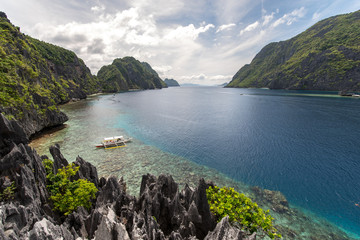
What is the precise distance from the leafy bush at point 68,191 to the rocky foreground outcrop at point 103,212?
88cm

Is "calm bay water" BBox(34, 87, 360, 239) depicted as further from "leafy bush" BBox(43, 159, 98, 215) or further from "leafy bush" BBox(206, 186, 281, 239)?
"leafy bush" BBox(206, 186, 281, 239)

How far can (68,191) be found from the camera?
20422 mm

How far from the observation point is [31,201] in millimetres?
18094

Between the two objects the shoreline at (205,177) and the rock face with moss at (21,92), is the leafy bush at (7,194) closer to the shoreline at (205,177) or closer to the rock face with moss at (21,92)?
the shoreline at (205,177)

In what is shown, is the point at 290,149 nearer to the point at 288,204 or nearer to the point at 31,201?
the point at 288,204

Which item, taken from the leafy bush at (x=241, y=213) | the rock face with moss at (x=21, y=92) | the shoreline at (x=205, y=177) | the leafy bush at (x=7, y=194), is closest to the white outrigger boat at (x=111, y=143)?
the shoreline at (x=205, y=177)

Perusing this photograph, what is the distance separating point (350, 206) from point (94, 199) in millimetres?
43960

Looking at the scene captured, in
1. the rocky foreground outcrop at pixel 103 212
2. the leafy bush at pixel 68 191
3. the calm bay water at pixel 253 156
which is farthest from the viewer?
the calm bay water at pixel 253 156

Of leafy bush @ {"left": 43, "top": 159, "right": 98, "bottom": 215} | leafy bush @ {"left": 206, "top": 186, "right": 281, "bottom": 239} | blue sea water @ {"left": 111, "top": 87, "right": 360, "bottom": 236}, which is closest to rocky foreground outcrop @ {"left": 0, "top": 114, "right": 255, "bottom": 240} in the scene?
leafy bush @ {"left": 43, "top": 159, "right": 98, "bottom": 215}

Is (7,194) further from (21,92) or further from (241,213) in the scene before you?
(21,92)

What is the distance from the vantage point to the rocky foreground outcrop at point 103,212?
13383 millimetres

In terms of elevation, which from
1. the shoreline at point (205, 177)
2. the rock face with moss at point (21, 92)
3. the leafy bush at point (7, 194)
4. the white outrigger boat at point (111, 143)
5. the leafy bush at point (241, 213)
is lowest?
the shoreline at point (205, 177)

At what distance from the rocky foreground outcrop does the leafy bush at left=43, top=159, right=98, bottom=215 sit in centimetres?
88

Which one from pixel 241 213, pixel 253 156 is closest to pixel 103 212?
pixel 241 213
